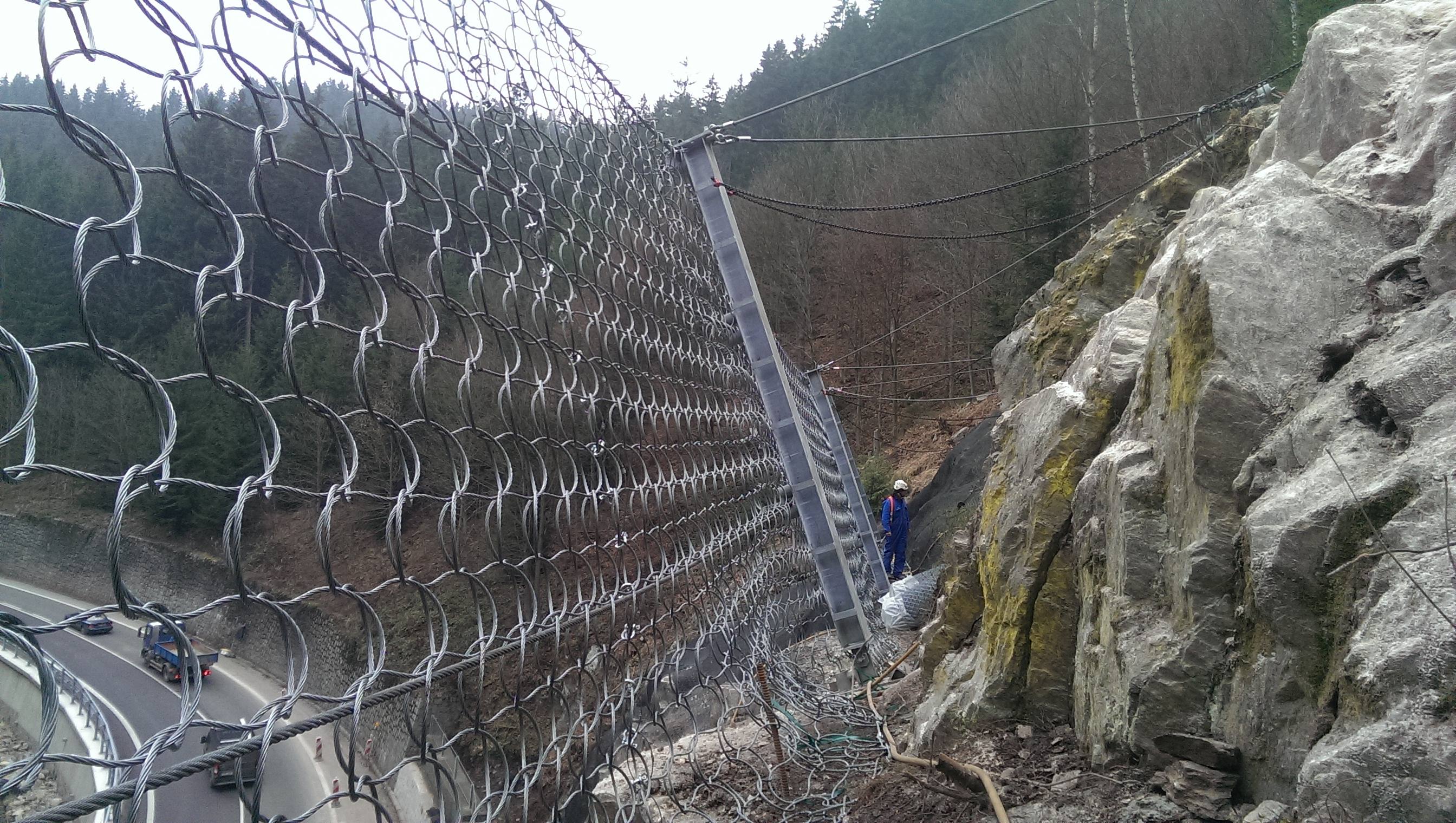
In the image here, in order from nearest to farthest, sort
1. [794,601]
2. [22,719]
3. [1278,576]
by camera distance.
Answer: [22,719]
[1278,576]
[794,601]

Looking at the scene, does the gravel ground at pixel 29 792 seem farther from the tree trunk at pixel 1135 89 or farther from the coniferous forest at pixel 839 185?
the tree trunk at pixel 1135 89

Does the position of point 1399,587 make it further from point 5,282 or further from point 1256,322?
point 5,282

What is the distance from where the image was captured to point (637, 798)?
83.4 inches

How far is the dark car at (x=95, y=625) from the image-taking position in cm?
81

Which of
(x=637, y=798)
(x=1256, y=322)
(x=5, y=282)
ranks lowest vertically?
(x=637, y=798)

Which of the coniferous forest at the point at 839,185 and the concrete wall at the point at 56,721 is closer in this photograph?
the concrete wall at the point at 56,721

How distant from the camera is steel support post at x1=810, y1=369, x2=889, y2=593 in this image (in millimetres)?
6539

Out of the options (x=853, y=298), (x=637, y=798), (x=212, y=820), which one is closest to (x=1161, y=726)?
(x=637, y=798)

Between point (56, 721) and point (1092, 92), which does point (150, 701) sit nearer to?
point (56, 721)

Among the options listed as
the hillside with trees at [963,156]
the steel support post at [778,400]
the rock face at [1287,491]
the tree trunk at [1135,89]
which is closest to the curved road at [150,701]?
the rock face at [1287,491]

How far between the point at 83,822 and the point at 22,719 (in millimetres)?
144

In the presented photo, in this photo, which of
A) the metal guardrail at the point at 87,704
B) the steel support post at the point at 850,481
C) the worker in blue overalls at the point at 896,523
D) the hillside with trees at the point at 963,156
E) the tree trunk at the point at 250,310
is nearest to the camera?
the metal guardrail at the point at 87,704

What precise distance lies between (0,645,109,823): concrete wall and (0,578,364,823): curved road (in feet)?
0.11

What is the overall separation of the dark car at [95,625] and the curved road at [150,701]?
0.01 m
